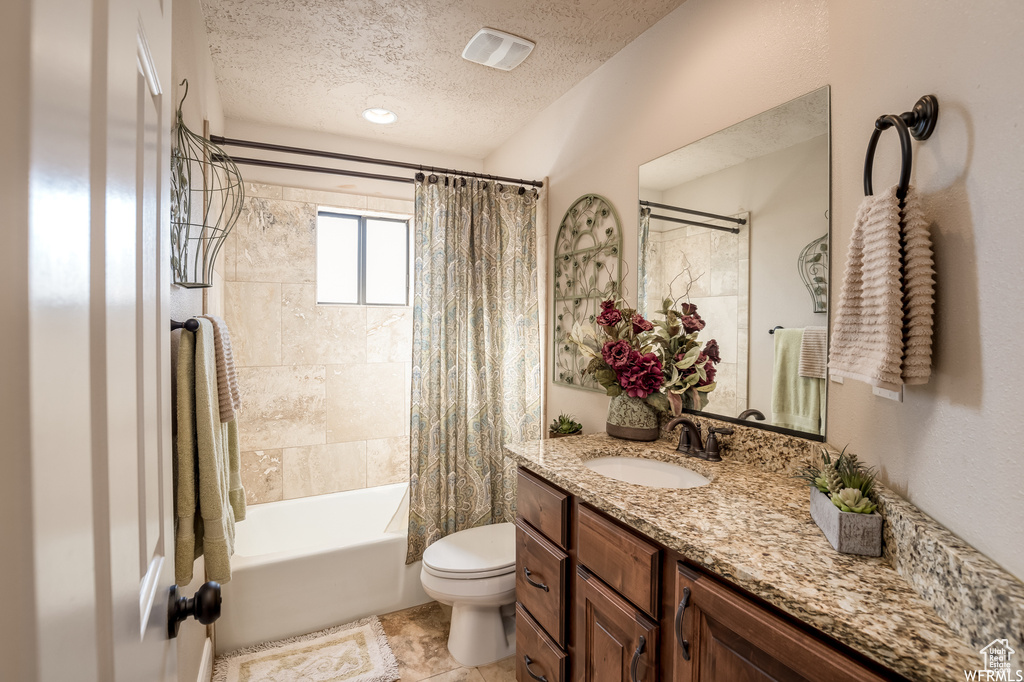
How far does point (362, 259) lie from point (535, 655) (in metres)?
2.64

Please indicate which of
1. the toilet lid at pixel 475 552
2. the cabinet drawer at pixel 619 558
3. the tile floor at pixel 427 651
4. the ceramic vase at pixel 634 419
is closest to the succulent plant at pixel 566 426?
the ceramic vase at pixel 634 419

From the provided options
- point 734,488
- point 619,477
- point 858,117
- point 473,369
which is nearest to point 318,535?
point 473,369

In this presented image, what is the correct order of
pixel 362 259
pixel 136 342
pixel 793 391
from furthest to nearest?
1. pixel 362 259
2. pixel 793 391
3. pixel 136 342

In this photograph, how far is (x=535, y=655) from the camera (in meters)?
1.64

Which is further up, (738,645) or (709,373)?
(709,373)

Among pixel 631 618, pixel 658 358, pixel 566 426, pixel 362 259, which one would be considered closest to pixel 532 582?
pixel 631 618

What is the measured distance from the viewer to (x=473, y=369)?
8.14 feet

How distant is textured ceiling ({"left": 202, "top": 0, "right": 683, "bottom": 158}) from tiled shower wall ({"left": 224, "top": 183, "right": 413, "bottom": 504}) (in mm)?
557

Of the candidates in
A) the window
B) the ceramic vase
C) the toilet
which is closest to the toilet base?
the toilet

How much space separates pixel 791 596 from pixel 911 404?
1.49 feet

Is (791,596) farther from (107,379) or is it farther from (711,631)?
(107,379)

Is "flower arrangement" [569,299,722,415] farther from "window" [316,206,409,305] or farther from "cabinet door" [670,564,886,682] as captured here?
"window" [316,206,409,305]

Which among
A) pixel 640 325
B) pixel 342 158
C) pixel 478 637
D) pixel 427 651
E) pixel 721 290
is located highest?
pixel 342 158

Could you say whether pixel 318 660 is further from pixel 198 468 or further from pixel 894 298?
pixel 894 298
